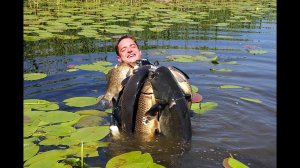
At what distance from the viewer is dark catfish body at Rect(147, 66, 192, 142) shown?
264 cm

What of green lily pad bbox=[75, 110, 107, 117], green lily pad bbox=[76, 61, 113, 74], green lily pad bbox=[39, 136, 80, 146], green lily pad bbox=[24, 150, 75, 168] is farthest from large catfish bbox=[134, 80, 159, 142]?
green lily pad bbox=[76, 61, 113, 74]

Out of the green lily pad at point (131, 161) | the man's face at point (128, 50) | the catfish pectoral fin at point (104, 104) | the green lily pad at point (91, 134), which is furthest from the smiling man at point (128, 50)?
the green lily pad at point (131, 161)

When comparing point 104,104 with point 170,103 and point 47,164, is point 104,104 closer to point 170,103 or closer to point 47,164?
point 170,103

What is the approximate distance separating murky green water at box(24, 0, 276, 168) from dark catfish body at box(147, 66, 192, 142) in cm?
28

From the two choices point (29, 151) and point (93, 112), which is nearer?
point (29, 151)

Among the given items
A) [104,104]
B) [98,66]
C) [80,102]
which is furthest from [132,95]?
[98,66]

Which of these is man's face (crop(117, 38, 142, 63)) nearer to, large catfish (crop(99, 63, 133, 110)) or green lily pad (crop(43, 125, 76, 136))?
large catfish (crop(99, 63, 133, 110))

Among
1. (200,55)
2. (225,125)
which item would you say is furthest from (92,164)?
(200,55)

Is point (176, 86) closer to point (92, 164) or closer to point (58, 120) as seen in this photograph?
point (92, 164)

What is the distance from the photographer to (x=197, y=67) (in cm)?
613

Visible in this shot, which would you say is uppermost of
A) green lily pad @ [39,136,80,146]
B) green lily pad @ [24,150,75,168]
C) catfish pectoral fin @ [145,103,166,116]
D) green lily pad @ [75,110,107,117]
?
catfish pectoral fin @ [145,103,166,116]

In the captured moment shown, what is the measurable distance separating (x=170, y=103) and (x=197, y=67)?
3585 mm

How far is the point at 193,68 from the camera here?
6.10 metres
